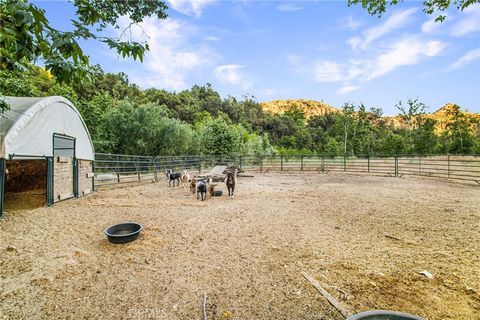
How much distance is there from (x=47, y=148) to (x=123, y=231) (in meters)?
4.45

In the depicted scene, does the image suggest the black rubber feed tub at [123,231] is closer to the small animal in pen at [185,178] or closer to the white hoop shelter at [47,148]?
the white hoop shelter at [47,148]

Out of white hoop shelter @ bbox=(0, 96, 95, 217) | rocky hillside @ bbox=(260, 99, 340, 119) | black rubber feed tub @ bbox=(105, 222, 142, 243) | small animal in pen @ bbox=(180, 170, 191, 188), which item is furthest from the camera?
rocky hillside @ bbox=(260, 99, 340, 119)

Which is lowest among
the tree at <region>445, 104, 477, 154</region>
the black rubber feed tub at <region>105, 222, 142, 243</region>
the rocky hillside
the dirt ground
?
the dirt ground

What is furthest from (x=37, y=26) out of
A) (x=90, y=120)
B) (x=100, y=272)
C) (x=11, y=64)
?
(x=90, y=120)

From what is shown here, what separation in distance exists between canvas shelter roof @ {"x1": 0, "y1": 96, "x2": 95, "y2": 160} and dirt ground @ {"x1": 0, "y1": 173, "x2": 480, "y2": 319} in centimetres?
168

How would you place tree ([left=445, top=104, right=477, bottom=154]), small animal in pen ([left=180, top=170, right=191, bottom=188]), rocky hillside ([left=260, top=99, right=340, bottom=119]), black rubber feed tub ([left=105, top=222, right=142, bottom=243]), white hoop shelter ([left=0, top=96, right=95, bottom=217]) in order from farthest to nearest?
rocky hillside ([left=260, top=99, right=340, bottom=119]) < tree ([left=445, top=104, right=477, bottom=154]) < small animal in pen ([left=180, top=170, right=191, bottom=188]) < white hoop shelter ([left=0, top=96, right=95, bottom=217]) < black rubber feed tub ([left=105, top=222, right=142, bottom=243])

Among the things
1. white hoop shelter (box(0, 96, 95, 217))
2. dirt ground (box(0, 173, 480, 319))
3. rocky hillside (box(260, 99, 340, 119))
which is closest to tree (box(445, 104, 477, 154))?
dirt ground (box(0, 173, 480, 319))

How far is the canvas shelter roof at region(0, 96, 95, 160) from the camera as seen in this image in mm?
6070

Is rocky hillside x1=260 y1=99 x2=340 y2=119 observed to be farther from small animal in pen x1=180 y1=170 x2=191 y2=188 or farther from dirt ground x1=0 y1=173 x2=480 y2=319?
dirt ground x1=0 y1=173 x2=480 y2=319

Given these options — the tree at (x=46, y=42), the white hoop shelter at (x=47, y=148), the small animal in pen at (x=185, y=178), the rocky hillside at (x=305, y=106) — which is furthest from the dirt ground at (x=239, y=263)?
the rocky hillside at (x=305, y=106)

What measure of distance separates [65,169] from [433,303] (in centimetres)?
904

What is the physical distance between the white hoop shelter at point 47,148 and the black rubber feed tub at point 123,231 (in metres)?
3.12

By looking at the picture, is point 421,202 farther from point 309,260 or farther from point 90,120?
point 90,120

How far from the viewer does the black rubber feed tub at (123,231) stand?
4.14 metres
